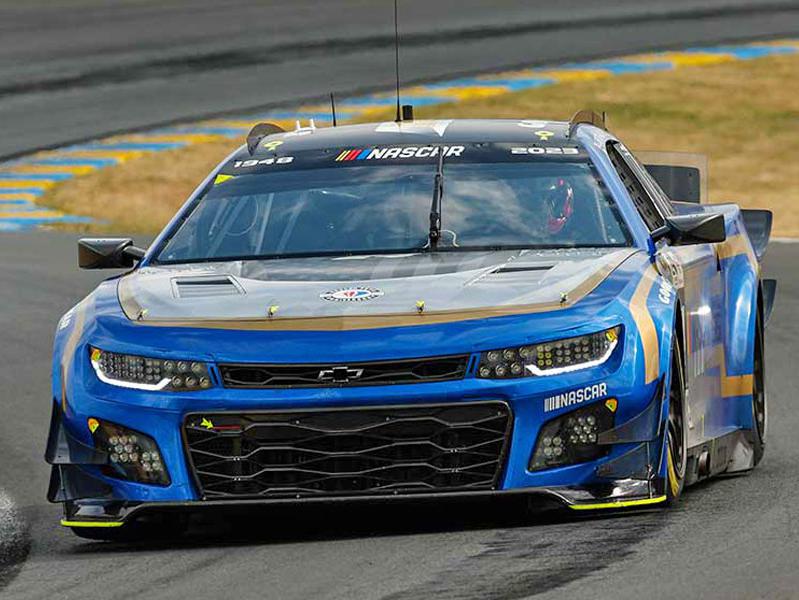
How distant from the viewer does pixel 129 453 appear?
6137 mm

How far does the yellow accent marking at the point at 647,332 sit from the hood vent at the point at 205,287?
1.19 metres

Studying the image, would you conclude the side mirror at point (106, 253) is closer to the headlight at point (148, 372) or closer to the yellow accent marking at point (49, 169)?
the headlight at point (148, 372)

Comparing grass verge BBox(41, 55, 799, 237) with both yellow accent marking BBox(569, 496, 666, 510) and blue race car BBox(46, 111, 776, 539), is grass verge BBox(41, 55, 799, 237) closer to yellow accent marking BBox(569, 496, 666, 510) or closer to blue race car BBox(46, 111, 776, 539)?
blue race car BBox(46, 111, 776, 539)

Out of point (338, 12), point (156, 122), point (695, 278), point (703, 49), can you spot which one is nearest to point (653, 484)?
point (695, 278)

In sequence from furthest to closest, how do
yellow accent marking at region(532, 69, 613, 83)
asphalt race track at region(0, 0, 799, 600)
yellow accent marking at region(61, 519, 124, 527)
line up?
1. yellow accent marking at region(532, 69, 613, 83)
2. yellow accent marking at region(61, 519, 124, 527)
3. asphalt race track at region(0, 0, 799, 600)

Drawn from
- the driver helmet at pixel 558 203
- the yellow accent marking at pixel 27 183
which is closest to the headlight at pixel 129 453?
the driver helmet at pixel 558 203

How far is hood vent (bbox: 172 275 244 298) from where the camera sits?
6.45 meters

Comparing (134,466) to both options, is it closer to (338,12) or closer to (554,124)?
(554,124)

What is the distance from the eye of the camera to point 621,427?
603 centimetres

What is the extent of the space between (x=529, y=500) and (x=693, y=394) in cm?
105

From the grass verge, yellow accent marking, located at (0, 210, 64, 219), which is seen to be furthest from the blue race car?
yellow accent marking, located at (0, 210, 64, 219)

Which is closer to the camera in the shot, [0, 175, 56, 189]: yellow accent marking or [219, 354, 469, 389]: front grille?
[219, 354, 469, 389]: front grille

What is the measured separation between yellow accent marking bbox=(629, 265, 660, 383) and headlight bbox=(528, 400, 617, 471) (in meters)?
0.17

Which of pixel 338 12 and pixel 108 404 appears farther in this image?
pixel 338 12
